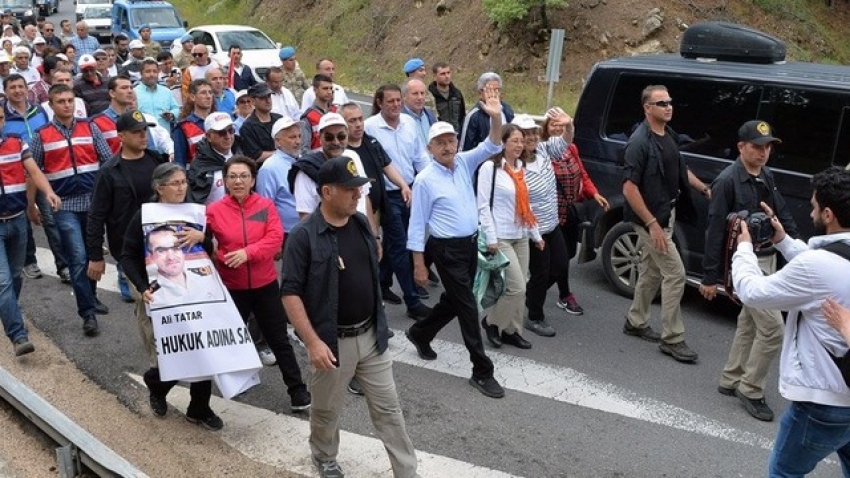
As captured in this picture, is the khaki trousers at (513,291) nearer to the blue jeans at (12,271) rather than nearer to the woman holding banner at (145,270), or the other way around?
the woman holding banner at (145,270)

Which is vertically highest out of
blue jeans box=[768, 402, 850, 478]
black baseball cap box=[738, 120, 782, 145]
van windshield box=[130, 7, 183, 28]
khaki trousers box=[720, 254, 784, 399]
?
black baseball cap box=[738, 120, 782, 145]

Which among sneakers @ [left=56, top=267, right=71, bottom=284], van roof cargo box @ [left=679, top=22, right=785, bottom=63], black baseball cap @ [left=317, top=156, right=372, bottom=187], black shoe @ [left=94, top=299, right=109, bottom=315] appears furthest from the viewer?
sneakers @ [left=56, top=267, right=71, bottom=284]

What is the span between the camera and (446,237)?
18.4ft

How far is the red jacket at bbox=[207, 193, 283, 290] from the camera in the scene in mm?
5227

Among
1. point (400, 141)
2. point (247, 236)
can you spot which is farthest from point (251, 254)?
point (400, 141)

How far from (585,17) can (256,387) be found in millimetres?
15910

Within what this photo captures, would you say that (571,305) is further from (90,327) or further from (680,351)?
(90,327)

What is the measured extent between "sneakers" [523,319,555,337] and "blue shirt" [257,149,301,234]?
2.12 metres

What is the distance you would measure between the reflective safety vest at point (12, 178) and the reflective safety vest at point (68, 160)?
362 mm

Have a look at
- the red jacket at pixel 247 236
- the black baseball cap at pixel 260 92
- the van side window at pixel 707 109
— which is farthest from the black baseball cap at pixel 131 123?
the van side window at pixel 707 109

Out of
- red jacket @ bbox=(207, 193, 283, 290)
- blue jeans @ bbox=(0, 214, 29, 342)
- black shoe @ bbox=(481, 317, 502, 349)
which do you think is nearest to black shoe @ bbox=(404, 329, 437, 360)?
black shoe @ bbox=(481, 317, 502, 349)

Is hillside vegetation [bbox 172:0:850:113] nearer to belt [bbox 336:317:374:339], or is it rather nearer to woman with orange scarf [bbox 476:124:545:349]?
woman with orange scarf [bbox 476:124:545:349]

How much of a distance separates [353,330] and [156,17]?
23420 millimetres

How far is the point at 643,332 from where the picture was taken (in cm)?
672
